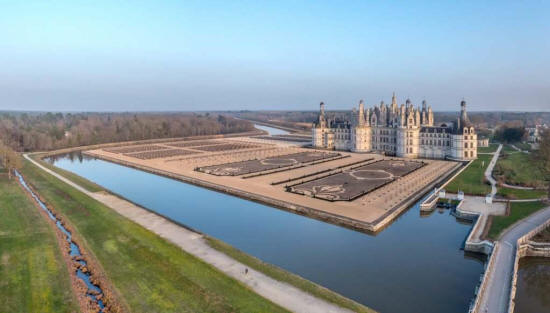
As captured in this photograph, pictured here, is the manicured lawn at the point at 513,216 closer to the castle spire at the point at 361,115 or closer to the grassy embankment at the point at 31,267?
the grassy embankment at the point at 31,267

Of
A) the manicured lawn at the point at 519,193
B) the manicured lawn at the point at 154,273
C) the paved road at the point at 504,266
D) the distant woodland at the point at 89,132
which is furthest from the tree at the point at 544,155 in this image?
the distant woodland at the point at 89,132

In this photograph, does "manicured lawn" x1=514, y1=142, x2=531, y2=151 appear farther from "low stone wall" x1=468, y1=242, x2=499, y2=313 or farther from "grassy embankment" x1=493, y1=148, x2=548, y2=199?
"low stone wall" x1=468, y1=242, x2=499, y2=313

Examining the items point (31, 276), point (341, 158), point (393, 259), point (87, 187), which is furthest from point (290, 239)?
point (341, 158)

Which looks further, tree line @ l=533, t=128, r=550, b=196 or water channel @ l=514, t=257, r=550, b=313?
tree line @ l=533, t=128, r=550, b=196

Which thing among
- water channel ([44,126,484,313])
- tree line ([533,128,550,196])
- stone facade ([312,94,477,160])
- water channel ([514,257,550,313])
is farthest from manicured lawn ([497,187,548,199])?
stone facade ([312,94,477,160])

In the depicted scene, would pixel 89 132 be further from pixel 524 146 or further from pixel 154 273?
pixel 524 146

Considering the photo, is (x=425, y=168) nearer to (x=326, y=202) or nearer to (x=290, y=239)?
(x=326, y=202)

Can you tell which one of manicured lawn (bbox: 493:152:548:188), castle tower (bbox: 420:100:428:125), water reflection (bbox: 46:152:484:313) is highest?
castle tower (bbox: 420:100:428:125)
